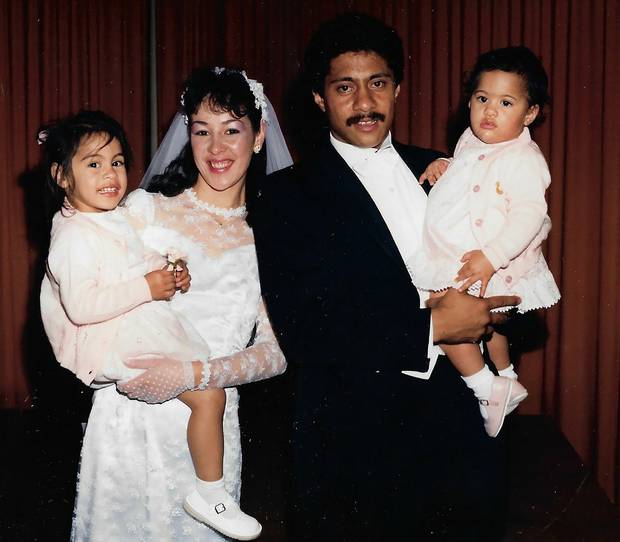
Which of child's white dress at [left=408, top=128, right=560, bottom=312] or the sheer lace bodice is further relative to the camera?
the sheer lace bodice

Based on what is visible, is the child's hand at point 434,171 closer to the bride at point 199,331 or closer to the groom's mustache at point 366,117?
the groom's mustache at point 366,117

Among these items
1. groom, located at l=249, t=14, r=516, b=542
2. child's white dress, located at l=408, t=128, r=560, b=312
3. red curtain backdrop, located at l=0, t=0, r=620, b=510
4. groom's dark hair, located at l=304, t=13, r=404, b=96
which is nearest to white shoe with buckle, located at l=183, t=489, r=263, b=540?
groom, located at l=249, t=14, r=516, b=542

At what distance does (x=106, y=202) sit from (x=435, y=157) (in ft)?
3.36

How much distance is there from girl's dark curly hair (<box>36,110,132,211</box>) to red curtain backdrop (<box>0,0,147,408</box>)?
283 cm

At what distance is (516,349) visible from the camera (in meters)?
4.67

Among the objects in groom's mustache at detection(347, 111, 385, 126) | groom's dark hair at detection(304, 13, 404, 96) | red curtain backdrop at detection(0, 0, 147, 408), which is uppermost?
red curtain backdrop at detection(0, 0, 147, 408)

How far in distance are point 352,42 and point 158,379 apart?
110 centimetres

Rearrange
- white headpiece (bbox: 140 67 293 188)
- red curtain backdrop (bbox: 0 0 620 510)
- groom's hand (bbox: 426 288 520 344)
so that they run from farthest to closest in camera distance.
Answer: red curtain backdrop (bbox: 0 0 620 510) < white headpiece (bbox: 140 67 293 188) < groom's hand (bbox: 426 288 520 344)

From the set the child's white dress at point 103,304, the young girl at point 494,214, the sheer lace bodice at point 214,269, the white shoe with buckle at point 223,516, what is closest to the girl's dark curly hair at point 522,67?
the young girl at point 494,214

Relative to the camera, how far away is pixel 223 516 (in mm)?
2057

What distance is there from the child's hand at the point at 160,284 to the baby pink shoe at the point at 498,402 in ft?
2.99

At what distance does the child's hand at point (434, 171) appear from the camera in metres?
2.14

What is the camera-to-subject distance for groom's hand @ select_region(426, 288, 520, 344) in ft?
6.08

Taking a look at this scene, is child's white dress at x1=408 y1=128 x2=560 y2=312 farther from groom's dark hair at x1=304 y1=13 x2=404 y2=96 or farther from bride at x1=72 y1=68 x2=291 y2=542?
bride at x1=72 y1=68 x2=291 y2=542
